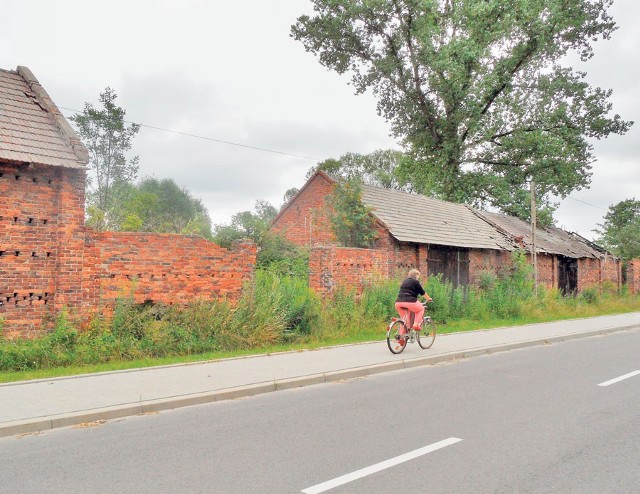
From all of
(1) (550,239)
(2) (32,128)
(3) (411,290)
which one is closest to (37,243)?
(2) (32,128)

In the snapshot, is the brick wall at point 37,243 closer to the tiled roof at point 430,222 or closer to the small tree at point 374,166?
the tiled roof at point 430,222

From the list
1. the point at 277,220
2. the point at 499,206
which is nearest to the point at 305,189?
the point at 277,220

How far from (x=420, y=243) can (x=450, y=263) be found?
8.75ft

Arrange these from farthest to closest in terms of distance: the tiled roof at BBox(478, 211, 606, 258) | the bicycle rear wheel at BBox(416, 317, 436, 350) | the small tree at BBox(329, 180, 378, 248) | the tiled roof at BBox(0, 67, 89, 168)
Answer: the tiled roof at BBox(478, 211, 606, 258), the small tree at BBox(329, 180, 378, 248), the bicycle rear wheel at BBox(416, 317, 436, 350), the tiled roof at BBox(0, 67, 89, 168)

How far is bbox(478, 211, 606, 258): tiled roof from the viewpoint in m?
28.7

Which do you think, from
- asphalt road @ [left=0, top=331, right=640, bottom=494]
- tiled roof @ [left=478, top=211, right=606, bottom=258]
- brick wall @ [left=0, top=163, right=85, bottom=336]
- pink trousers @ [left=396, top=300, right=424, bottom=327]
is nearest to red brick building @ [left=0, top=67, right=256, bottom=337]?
brick wall @ [left=0, top=163, right=85, bottom=336]

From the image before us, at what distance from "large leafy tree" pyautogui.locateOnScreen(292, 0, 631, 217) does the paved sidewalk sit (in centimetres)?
1898

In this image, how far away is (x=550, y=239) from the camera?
31.8 m

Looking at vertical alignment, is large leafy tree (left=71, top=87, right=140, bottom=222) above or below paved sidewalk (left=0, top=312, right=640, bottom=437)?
above

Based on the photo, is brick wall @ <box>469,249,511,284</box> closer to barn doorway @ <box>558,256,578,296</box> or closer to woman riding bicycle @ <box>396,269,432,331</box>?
barn doorway @ <box>558,256,578,296</box>

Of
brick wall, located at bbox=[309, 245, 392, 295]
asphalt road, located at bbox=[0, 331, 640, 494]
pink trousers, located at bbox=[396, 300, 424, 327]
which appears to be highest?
brick wall, located at bbox=[309, 245, 392, 295]

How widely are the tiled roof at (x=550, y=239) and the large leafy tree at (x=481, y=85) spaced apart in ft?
3.96

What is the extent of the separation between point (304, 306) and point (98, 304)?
4848 millimetres

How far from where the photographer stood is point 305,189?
26516 mm
